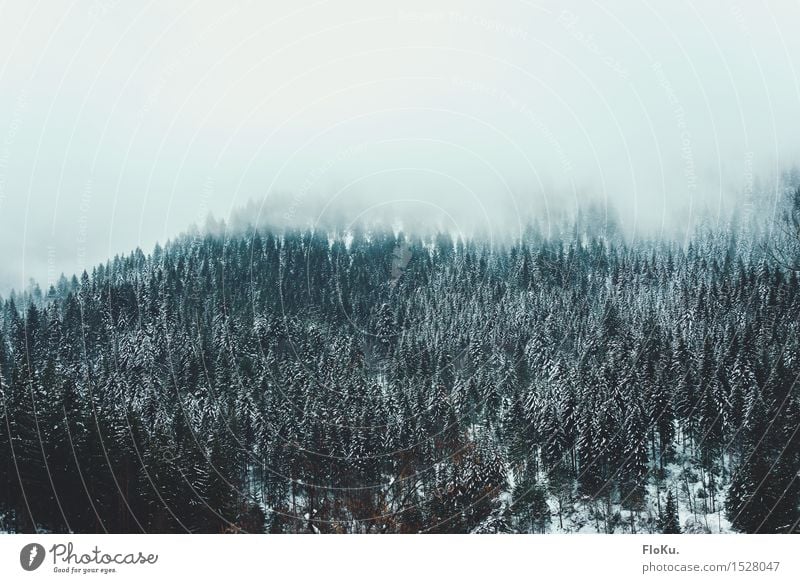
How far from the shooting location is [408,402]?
50188mm

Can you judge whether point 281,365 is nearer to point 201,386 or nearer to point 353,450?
point 201,386

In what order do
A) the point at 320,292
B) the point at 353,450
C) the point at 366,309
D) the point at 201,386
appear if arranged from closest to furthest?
1. the point at 353,450
2. the point at 201,386
3. the point at 366,309
4. the point at 320,292

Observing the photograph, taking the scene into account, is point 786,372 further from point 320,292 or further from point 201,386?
point 320,292

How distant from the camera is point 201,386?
2475 inches

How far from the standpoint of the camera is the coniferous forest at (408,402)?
85.9 feet

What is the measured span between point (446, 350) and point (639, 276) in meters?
51.3

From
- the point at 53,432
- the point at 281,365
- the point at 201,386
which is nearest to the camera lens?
the point at 53,432

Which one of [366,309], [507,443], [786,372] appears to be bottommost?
[507,443]

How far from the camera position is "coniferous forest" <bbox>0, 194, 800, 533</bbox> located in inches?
1030

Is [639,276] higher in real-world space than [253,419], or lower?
higher

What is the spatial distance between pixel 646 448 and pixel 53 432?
3527 cm

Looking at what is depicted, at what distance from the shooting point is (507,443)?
149ft

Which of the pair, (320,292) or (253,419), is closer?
(253,419)

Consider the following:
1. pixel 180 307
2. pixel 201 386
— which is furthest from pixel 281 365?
pixel 180 307
